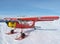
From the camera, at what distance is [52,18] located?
41.3ft

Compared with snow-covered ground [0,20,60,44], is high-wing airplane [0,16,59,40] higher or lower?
higher

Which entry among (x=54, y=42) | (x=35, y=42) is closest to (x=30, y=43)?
(x=35, y=42)

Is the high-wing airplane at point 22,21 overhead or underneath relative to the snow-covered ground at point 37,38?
overhead

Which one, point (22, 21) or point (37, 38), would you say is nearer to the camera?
point (37, 38)

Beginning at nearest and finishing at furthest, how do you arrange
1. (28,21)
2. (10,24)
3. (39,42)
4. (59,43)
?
(59,43), (39,42), (10,24), (28,21)

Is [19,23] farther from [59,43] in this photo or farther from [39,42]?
[59,43]

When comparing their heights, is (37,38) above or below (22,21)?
below

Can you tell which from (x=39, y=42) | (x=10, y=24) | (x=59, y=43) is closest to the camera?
(x=59, y=43)

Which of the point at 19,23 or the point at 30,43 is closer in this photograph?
the point at 30,43

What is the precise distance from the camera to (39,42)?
30.3ft

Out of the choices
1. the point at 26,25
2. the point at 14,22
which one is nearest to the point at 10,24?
the point at 14,22

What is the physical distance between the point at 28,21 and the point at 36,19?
0.66m

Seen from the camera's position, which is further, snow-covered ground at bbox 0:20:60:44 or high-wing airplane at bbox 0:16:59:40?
high-wing airplane at bbox 0:16:59:40

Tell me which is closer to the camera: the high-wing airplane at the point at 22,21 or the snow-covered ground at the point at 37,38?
the snow-covered ground at the point at 37,38
